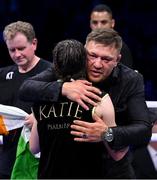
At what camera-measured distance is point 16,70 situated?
324 centimetres

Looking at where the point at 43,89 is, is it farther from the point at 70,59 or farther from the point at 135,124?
the point at 135,124

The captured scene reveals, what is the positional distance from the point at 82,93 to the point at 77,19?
15.6 ft

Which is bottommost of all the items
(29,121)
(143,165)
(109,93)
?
(143,165)

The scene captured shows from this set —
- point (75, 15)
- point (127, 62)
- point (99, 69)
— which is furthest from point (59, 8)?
point (99, 69)

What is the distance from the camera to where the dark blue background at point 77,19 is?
6.59 m

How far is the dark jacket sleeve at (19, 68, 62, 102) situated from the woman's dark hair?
0.26 feet

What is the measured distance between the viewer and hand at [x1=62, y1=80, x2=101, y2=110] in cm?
202

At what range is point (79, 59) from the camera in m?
2.04

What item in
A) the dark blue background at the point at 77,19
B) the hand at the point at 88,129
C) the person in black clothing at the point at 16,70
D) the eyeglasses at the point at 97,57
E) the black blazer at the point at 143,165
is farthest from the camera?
the dark blue background at the point at 77,19

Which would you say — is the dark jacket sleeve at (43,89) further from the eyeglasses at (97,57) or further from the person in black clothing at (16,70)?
the person in black clothing at (16,70)

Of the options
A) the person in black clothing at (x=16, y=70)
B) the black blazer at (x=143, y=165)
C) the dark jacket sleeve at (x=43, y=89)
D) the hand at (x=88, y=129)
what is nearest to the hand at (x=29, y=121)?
the person in black clothing at (x=16, y=70)

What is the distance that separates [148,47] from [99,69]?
180 inches

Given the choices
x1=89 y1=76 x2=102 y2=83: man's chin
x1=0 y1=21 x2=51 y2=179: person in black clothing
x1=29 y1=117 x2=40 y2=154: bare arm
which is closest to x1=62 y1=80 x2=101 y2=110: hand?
x1=89 y1=76 x2=102 y2=83: man's chin

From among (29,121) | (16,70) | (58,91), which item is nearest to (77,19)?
(16,70)
